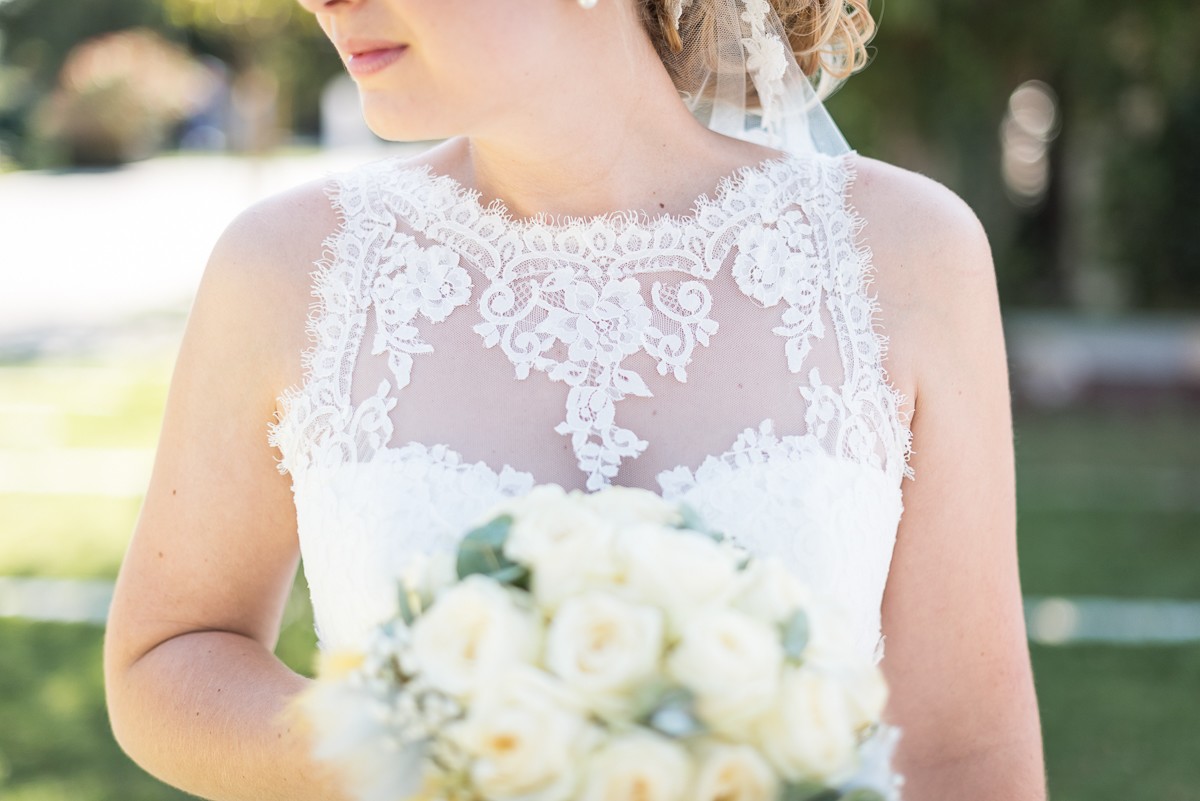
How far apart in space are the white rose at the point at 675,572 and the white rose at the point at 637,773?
5.2 inches

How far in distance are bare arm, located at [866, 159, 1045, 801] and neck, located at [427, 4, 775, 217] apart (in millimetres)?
424

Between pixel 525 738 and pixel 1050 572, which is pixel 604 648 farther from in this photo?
pixel 1050 572

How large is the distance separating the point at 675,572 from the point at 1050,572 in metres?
6.83

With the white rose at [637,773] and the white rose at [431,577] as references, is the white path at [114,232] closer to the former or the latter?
the white rose at [431,577]

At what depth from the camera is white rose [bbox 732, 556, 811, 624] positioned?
1.48m

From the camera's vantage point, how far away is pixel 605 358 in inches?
90.3

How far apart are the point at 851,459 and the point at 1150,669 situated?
4994 mm

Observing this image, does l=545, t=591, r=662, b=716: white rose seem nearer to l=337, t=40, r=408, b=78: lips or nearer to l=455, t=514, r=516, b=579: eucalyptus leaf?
l=455, t=514, r=516, b=579: eucalyptus leaf

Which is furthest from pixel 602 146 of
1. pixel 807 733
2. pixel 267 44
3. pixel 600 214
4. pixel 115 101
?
pixel 115 101

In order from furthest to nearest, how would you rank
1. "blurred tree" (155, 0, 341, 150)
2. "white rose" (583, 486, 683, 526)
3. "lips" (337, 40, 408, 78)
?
1. "blurred tree" (155, 0, 341, 150)
2. "lips" (337, 40, 408, 78)
3. "white rose" (583, 486, 683, 526)

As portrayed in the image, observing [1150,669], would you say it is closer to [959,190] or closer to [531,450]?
[531,450]

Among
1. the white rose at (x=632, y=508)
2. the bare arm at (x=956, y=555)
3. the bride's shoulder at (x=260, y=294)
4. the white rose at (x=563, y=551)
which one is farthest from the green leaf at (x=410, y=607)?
the bare arm at (x=956, y=555)

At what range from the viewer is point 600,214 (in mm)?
2414

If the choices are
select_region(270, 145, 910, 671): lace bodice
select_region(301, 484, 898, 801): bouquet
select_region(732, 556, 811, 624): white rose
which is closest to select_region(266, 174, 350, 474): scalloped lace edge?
select_region(270, 145, 910, 671): lace bodice
